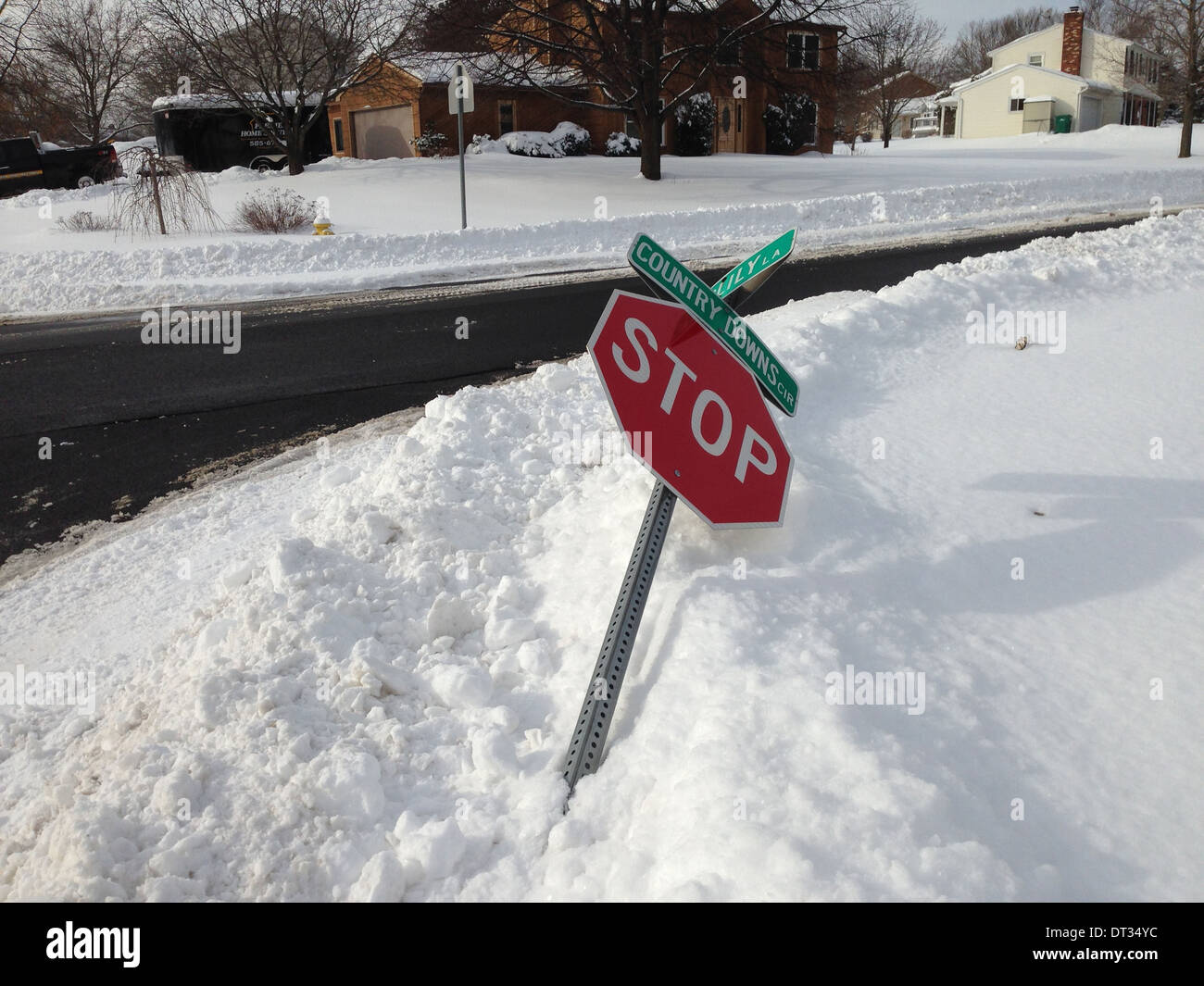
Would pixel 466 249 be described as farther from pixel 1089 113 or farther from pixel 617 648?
pixel 1089 113

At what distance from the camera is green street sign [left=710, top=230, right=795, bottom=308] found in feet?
11.3

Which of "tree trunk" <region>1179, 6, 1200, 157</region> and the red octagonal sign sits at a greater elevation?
"tree trunk" <region>1179, 6, 1200, 157</region>

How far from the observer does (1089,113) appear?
52.1 m

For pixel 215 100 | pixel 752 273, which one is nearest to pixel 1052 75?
pixel 215 100

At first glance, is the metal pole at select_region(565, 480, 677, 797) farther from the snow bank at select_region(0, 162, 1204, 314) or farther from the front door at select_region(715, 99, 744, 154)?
the front door at select_region(715, 99, 744, 154)

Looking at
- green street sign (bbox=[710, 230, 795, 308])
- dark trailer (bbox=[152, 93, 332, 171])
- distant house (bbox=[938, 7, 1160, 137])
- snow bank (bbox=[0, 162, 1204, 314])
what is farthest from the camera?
distant house (bbox=[938, 7, 1160, 137])

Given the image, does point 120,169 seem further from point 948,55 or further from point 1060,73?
point 948,55

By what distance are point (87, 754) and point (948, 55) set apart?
10644cm

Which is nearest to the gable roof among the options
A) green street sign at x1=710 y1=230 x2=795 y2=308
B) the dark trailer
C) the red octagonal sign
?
the dark trailer

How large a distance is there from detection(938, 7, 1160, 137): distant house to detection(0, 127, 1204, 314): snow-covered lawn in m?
25.0

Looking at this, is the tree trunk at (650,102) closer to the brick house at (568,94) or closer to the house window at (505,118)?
the brick house at (568,94)

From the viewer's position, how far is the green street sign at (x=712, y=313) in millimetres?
3057

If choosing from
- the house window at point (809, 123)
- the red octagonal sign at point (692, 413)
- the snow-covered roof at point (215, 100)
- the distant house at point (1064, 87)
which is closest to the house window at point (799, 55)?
the house window at point (809, 123)

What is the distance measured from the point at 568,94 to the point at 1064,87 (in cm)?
3737
